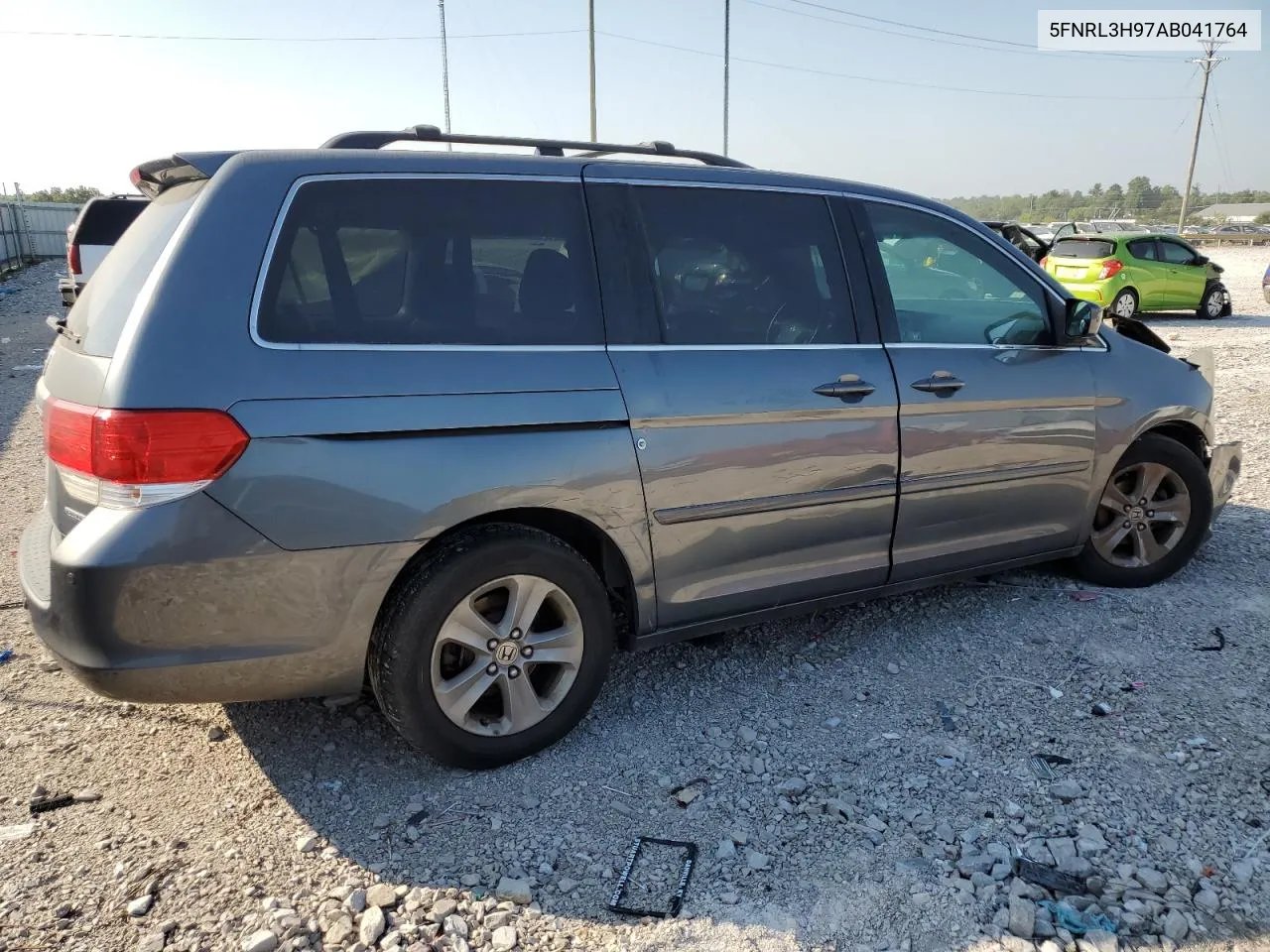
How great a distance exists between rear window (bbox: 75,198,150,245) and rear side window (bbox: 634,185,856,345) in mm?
8768

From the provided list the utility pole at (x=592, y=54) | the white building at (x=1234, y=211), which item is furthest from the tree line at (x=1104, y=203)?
the utility pole at (x=592, y=54)

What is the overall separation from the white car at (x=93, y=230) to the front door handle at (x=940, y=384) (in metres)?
9.21

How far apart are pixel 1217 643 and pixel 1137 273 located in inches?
600

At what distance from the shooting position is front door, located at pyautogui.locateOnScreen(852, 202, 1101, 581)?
3.73 m

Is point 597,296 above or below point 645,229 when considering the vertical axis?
below

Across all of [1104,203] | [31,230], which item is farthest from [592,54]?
[1104,203]

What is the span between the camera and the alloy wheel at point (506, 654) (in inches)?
115

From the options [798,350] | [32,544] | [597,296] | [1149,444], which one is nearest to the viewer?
[32,544]

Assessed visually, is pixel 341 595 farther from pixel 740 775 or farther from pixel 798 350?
pixel 798 350

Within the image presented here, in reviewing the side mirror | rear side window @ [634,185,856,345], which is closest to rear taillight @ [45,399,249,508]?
rear side window @ [634,185,856,345]

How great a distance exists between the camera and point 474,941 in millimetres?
2359

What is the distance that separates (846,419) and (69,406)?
254cm

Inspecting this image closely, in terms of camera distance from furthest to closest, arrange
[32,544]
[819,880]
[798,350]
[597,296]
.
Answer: [798,350] → [597,296] → [32,544] → [819,880]

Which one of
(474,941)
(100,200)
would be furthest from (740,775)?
(100,200)
